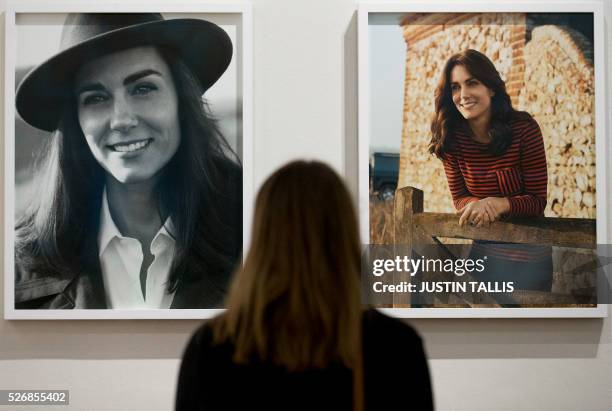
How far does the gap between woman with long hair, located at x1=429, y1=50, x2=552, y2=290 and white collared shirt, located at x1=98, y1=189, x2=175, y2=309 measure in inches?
32.3

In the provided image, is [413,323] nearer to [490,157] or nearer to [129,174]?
[490,157]

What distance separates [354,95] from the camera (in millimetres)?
2068

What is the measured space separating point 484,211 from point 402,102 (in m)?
0.39

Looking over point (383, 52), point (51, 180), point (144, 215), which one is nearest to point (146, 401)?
point (144, 215)

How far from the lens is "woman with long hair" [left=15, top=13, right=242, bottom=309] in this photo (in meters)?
2.01

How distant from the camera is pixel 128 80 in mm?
2029

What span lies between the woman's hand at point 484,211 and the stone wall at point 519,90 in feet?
0.16

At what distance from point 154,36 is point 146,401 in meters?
1.05

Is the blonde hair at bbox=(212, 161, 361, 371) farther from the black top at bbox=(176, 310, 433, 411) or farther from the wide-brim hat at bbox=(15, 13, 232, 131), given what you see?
the wide-brim hat at bbox=(15, 13, 232, 131)

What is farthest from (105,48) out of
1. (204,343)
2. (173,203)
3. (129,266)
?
(204,343)

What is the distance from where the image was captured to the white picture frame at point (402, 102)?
2.02 metres

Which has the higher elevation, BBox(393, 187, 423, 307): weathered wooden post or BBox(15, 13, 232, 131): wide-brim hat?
BBox(15, 13, 232, 131): wide-brim hat

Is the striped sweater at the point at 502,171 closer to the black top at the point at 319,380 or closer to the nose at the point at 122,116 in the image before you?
the nose at the point at 122,116

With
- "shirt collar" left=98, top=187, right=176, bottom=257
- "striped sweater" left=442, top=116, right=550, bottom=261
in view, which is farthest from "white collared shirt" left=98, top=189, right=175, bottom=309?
"striped sweater" left=442, top=116, right=550, bottom=261
